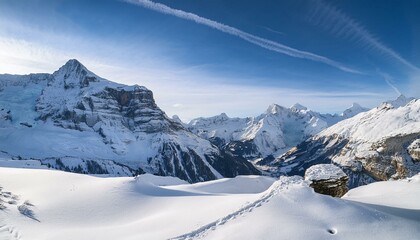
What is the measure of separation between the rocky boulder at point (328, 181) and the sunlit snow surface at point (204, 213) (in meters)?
3.13

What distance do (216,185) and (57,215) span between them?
21873mm

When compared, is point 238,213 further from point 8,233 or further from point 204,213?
point 8,233

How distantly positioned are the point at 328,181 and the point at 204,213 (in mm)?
15787

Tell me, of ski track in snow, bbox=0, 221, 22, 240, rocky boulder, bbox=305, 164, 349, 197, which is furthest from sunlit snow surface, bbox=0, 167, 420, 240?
rocky boulder, bbox=305, 164, 349, 197

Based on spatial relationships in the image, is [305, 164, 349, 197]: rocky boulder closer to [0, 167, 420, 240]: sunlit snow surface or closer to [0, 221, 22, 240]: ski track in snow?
[0, 167, 420, 240]: sunlit snow surface

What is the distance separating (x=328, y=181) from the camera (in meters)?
32.3

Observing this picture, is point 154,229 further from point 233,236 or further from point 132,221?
point 233,236

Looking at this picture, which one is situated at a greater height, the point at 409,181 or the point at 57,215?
the point at 409,181

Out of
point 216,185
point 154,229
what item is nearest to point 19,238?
point 154,229

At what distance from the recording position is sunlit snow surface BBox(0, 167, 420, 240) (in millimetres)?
16438

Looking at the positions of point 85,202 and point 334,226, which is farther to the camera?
point 85,202

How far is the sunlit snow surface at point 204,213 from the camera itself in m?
16.4

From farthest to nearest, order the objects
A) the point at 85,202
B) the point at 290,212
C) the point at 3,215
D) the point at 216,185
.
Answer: the point at 216,185, the point at 85,202, the point at 3,215, the point at 290,212

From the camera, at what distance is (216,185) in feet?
142
